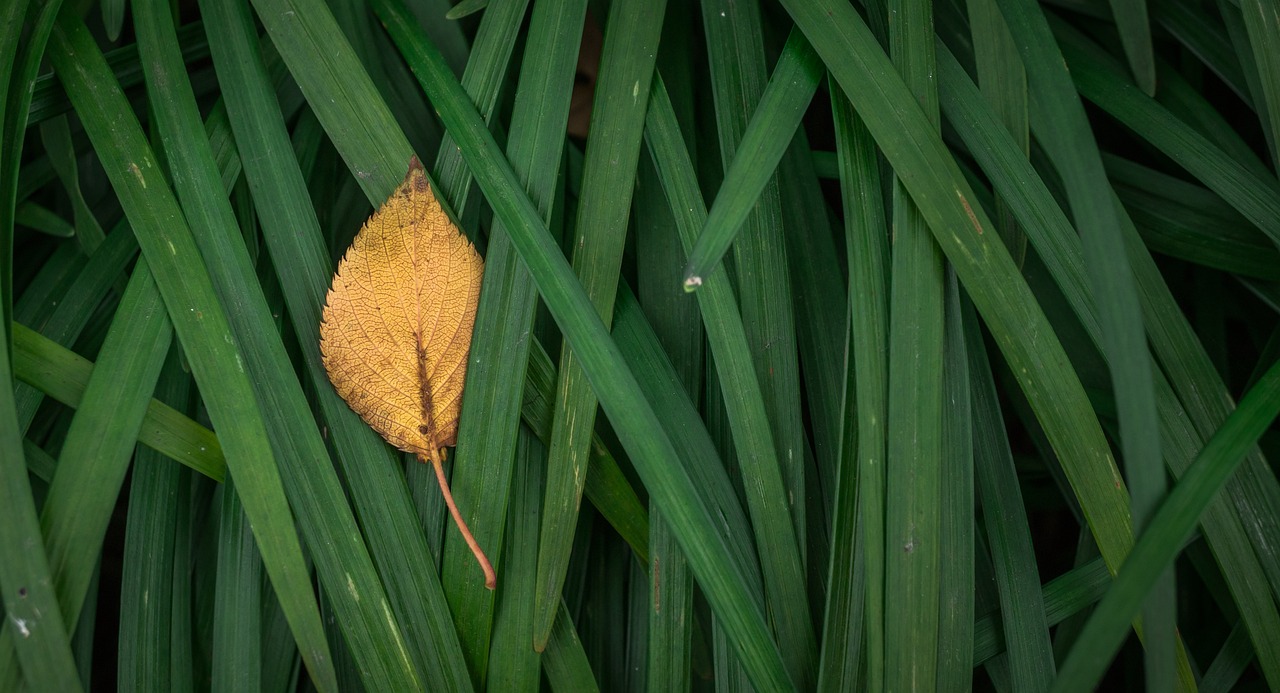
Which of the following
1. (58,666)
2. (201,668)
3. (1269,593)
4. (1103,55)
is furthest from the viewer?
(1103,55)

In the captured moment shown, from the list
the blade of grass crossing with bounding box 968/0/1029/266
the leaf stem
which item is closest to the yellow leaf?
the leaf stem

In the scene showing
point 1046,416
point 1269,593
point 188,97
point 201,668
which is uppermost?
point 188,97

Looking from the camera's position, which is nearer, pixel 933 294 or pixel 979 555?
pixel 933 294

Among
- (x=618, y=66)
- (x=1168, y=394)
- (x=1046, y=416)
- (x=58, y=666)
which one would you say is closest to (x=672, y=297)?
(x=618, y=66)

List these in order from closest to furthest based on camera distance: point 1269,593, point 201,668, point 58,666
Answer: point 58,666 → point 1269,593 → point 201,668

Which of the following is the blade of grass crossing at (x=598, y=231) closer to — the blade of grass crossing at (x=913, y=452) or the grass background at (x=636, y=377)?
the grass background at (x=636, y=377)

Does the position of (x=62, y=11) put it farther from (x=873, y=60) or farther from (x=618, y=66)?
(x=873, y=60)

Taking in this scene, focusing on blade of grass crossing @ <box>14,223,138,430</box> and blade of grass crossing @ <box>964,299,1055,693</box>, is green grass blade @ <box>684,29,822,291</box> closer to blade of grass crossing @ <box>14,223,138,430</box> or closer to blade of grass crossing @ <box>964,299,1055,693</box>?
blade of grass crossing @ <box>964,299,1055,693</box>

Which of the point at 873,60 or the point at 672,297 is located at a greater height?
the point at 873,60
